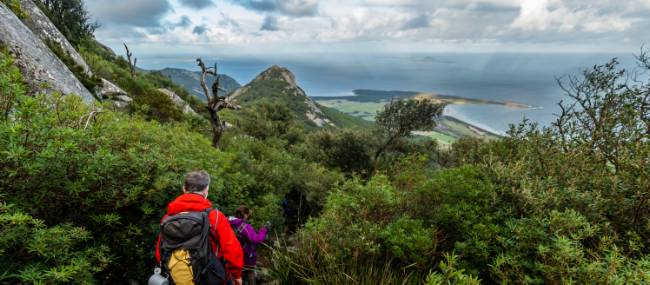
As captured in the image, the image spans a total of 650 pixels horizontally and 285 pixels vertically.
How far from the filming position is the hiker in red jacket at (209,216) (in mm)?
3880

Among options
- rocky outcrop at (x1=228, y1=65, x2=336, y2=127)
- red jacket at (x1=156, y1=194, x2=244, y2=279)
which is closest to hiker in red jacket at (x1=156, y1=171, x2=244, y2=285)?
red jacket at (x1=156, y1=194, x2=244, y2=279)

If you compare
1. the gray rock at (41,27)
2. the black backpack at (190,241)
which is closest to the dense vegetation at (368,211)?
the black backpack at (190,241)

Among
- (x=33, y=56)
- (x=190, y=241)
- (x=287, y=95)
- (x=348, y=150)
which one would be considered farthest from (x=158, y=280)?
(x=287, y=95)

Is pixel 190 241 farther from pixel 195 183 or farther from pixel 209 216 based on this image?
pixel 195 183

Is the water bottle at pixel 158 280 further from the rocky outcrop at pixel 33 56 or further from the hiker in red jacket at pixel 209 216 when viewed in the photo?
the rocky outcrop at pixel 33 56

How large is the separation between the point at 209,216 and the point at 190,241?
0.40 meters

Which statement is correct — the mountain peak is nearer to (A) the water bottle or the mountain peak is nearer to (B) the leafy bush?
(B) the leafy bush

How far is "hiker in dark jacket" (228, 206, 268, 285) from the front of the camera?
526 centimetres

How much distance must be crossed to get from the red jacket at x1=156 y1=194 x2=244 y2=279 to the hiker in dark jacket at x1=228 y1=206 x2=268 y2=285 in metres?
0.95

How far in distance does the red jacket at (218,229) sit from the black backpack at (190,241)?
10cm

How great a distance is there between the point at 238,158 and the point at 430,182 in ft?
22.6

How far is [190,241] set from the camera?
3.71 metres

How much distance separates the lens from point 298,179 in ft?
46.8

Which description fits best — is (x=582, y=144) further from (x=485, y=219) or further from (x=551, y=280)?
(x=551, y=280)
